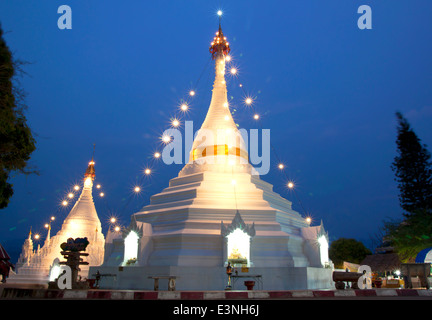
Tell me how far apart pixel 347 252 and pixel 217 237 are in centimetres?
3156

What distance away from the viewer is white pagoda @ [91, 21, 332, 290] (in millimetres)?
13758

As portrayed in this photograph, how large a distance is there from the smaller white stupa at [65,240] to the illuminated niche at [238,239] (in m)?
14.4

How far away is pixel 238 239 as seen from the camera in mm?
15359

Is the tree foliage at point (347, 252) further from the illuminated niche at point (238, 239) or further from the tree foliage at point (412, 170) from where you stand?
the illuminated niche at point (238, 239)

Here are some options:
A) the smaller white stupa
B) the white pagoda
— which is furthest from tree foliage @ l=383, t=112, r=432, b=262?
the smaller white stupa

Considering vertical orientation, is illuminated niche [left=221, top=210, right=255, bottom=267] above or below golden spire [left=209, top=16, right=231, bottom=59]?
below

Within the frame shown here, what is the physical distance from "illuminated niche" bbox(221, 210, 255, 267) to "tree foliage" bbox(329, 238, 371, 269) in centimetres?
3090

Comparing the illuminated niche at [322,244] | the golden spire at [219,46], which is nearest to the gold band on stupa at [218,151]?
the illuminated niche at [322,244]

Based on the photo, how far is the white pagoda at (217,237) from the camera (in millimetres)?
13758

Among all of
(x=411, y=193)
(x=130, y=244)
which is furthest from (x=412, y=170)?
(x=130, y=244)

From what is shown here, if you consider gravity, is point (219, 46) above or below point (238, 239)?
above

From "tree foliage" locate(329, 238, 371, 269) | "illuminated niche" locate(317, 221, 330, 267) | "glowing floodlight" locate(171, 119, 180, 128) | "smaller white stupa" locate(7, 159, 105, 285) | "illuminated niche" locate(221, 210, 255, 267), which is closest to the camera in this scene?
"illuminated niche" locate(221, 210, 255, 267)

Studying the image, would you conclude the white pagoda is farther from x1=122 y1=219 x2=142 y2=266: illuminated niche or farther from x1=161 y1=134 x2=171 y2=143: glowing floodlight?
x1=161 y1=134 x2=171 y2=143: glowing floodlight

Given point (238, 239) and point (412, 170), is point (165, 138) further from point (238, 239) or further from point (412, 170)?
point (412, 170)
